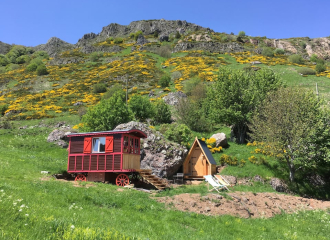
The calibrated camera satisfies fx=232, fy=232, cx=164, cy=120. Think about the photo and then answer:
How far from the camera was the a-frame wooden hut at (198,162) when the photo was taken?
26620 mm

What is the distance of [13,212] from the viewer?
6.63m

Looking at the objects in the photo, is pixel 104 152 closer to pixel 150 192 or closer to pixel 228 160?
pixel 150 192

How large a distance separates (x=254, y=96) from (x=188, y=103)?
12285 millimetres

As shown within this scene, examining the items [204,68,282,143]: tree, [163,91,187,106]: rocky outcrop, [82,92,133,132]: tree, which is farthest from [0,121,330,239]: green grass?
[163,91,187,106]: rocky outcrop

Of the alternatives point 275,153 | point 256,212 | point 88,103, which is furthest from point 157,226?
point 88,103

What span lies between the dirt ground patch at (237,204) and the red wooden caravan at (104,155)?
6291 millimetres

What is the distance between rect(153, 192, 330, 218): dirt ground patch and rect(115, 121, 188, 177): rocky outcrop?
377 inches

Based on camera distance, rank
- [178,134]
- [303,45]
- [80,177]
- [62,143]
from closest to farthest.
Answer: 1. [80,177]
2. [178,134]
3. [62,143]
4. [303,45]

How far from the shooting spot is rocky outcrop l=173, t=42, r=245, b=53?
355 feet

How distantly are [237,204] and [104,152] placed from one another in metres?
12.1

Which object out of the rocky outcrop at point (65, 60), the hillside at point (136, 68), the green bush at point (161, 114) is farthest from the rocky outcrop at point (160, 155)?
the rocky outcrop at point (65, 60)

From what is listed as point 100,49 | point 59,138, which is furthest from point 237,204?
point 100,49

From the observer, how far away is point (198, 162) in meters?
27.6

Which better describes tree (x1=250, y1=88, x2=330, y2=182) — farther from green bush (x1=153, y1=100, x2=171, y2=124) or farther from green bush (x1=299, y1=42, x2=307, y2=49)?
green bush (x1=299, y1=42, x2=307, y2=49)
